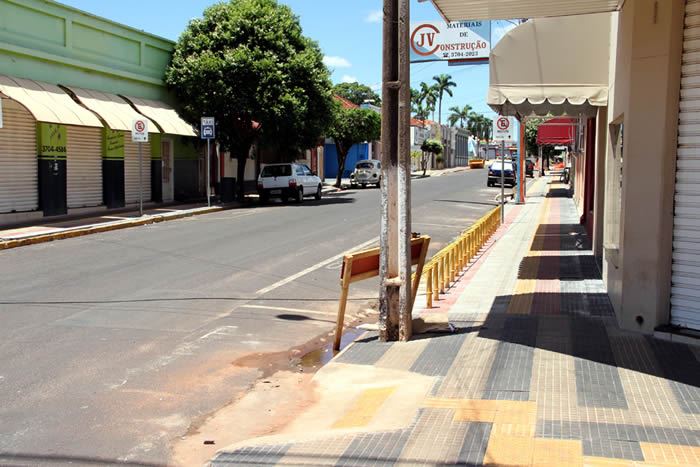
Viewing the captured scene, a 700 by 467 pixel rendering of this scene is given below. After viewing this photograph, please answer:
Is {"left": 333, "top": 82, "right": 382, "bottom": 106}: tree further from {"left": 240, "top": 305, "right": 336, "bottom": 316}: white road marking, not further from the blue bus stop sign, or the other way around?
{"left": 240, "top": 305, "right": 336, "bottom": 316}: white road marking

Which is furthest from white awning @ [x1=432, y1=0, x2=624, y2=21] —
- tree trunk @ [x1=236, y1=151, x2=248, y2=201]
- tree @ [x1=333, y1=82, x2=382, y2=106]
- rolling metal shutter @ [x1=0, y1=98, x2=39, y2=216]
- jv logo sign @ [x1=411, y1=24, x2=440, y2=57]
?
tree @ [x1=333, y1=82, x2=382, y2=106]

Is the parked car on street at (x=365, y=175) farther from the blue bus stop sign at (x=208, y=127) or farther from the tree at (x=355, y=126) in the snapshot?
the blue bus stop sign at (x=208, y=127)

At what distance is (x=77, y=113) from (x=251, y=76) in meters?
8.03

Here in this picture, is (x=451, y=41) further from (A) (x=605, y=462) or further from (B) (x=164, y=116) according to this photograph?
(A) (x=605, y=462)

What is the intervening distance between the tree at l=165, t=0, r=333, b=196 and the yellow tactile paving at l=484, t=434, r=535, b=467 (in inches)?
894

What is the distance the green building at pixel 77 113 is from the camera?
1920cm

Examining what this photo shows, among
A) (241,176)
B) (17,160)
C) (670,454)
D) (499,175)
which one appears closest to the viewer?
(670,454)

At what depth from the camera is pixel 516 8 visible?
28.1 feet

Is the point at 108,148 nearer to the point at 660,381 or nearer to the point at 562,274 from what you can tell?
the point at 562,274

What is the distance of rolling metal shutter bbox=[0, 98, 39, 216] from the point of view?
1891 centimetres

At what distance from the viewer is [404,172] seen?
747 cm

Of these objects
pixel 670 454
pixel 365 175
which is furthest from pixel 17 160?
pixel 365 175

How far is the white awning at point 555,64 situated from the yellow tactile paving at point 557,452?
22.3 feet

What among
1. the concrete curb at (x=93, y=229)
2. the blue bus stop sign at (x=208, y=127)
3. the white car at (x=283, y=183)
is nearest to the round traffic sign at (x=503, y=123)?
the blue bus stop sign at (x=208, y=127)
